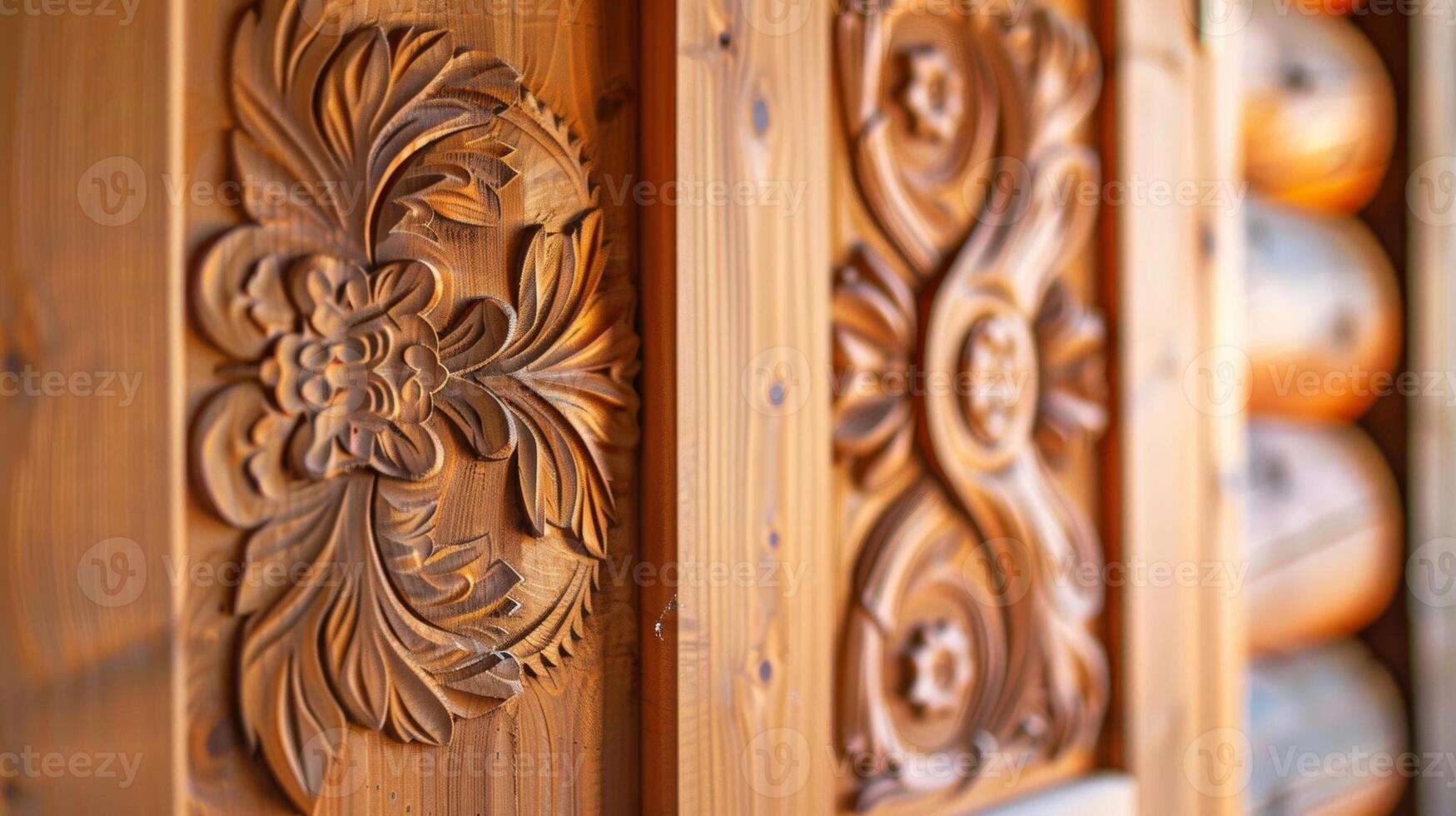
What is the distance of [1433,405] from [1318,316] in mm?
173

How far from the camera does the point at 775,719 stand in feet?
2.14

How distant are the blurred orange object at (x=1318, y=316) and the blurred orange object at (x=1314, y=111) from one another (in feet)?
0.10

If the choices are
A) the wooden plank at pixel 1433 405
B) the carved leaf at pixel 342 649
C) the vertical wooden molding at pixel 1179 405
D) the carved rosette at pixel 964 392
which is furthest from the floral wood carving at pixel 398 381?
the wooden plank at pixel 1433 405

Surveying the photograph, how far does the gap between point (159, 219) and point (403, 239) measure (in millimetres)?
120

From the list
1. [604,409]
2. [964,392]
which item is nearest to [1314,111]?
[964,392]

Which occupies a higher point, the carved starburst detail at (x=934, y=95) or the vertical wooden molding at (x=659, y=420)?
the carved starburst detail at (x=934, y=95)

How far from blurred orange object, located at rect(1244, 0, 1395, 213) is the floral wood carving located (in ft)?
2.49

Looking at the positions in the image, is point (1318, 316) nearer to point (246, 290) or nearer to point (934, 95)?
point (934, 95)

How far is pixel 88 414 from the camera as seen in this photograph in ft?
1.51

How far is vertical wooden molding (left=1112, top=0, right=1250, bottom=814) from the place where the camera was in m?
0.83

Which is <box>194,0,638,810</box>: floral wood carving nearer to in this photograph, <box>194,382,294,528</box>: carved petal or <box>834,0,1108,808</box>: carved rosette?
<box>194,382,294,528</box>: carved petal

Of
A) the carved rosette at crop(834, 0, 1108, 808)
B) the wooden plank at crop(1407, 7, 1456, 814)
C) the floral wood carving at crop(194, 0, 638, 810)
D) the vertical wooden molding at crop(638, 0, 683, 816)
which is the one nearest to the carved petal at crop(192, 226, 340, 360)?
the floral wood carving at crop(194, 0, 638, 810)

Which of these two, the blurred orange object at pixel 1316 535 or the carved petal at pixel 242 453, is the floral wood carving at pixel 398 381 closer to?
the carved petal at pixel 242 453

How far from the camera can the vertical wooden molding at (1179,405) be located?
83cm
